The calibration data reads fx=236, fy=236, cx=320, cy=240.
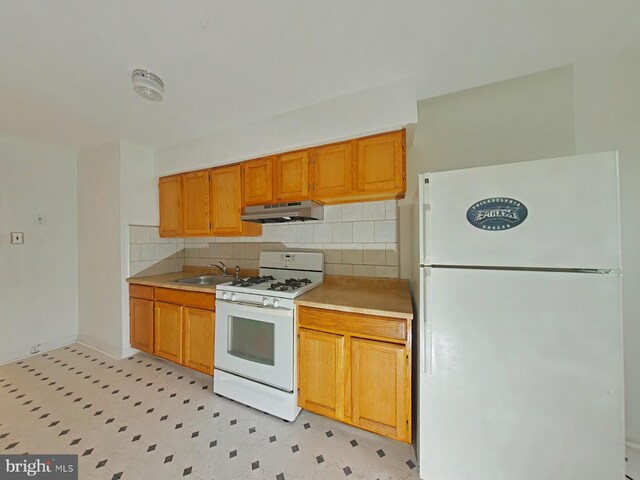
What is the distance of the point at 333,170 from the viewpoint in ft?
6.48

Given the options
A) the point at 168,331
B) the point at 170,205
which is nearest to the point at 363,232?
the point at 168,331

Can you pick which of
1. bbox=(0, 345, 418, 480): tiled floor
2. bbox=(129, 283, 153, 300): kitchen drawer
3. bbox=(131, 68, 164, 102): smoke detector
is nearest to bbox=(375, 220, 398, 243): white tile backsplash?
bbox=(0, 345, 418, 480): tiled floor

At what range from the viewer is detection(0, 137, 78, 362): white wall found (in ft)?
8.36

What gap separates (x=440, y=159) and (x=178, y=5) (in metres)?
1.95

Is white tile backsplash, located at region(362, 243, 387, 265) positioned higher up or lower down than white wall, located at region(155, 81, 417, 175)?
lower down

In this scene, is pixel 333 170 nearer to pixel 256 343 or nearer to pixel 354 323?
pixel 354 323

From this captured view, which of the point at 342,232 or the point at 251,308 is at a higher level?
A: the point at 342,232

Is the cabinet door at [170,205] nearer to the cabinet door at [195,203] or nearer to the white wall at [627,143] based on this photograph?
the cabinet door at [195,203]

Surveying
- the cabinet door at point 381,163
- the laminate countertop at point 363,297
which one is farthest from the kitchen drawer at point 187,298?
the cabinet door at point 381,163

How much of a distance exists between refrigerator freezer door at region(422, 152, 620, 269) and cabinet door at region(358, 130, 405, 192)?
535 millimetres

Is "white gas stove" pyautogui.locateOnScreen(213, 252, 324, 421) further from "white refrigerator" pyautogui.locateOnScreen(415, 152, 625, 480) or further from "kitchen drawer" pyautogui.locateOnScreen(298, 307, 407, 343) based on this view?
"white refrigerator" pyautogui.locateOnScreen(415, 152, 625, 480)

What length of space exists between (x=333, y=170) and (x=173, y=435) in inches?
88.5

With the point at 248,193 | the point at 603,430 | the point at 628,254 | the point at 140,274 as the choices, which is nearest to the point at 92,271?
the point at 140,274

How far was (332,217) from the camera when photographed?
2.37 meters
